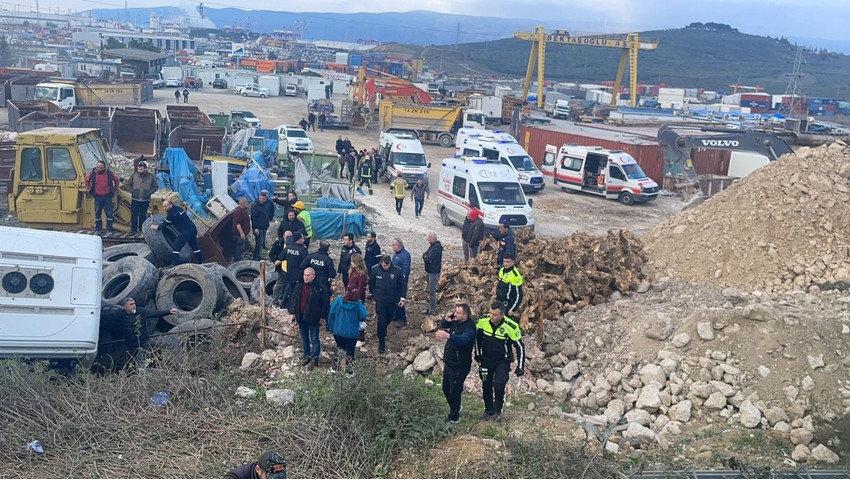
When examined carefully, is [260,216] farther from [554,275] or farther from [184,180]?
[554,275]

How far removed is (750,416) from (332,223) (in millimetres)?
11278

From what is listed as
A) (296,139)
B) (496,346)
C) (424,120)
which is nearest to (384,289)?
(496,346)

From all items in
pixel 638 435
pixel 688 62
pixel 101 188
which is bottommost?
pixel 638 435

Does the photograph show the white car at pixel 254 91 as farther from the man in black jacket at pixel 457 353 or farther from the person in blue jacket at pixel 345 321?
the man in black jacket at pixel 457 353

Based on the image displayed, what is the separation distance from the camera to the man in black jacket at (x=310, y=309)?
31.2ft

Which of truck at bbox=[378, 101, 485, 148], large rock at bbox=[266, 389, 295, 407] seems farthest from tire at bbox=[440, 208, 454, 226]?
truck at bbox=[378, 101, 485, 148]

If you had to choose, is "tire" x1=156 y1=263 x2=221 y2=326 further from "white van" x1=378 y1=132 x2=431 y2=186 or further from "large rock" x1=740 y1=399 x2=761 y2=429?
"white van" x1=378 y1=132 x2=431 y2=186

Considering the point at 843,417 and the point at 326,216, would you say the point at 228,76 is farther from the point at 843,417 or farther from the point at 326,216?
the point at 843,417

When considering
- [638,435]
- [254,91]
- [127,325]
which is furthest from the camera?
[254,91]

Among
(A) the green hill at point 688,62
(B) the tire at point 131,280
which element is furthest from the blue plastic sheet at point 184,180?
(A) the green hill at point 688,62

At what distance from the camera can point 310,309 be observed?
9.52 m

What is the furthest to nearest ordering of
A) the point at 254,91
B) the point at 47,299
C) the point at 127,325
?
the point at 254,91 → the point at 127,325 → the point at 47,299

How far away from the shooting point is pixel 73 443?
7.00 meters

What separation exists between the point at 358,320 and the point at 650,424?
372 centimetres
